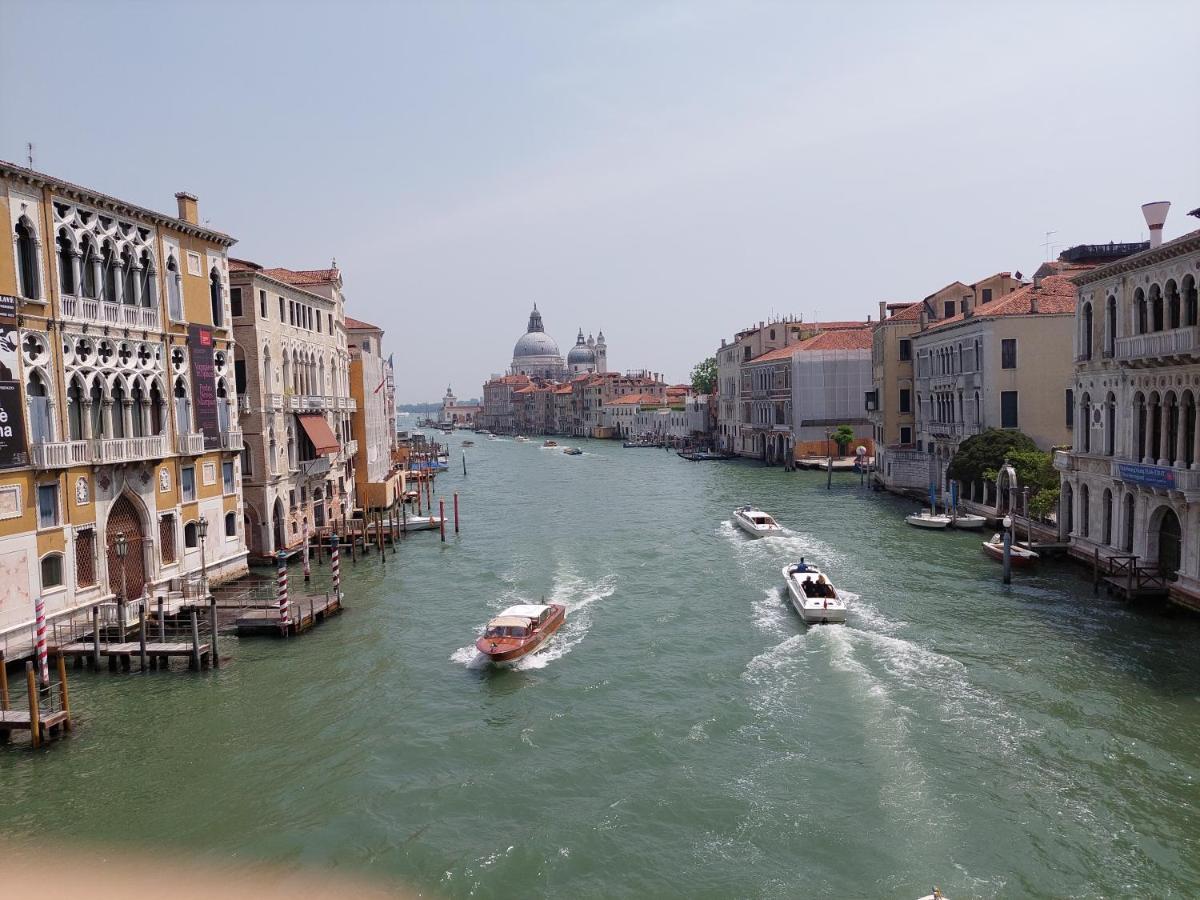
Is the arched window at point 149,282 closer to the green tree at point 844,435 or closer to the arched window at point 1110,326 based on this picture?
the arched window at point 1110,326

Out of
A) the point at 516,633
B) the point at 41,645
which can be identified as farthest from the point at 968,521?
the point at 41,645

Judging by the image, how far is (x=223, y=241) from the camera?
3059 cm

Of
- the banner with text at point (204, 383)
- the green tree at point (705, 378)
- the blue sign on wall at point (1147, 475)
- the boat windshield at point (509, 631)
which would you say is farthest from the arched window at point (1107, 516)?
the green tree at point (705, 378)

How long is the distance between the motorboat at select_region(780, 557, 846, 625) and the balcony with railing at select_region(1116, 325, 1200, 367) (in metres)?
11.1

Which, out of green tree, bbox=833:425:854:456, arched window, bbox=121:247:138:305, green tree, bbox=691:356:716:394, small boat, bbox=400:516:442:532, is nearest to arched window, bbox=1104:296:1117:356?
arched window, bbox=121:247:138:305

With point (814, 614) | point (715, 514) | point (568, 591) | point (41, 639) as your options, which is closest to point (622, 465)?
point (715, 514)

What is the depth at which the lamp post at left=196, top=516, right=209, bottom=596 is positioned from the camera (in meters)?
27.2

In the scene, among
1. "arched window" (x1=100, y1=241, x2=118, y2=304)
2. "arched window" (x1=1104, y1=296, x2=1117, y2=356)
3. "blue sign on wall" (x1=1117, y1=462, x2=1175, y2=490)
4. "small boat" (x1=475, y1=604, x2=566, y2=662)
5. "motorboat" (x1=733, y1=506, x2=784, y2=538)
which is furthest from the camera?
"motorboat" (x1=733, y1=506, x2=784, y2=538)

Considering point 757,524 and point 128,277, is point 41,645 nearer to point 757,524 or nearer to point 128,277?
point 128,277

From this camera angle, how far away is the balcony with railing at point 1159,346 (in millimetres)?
22984

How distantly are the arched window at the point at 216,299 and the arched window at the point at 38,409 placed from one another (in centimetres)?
862

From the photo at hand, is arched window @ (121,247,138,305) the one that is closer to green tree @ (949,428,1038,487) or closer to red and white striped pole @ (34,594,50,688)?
red and white striped pole @ (34,594,50,688)

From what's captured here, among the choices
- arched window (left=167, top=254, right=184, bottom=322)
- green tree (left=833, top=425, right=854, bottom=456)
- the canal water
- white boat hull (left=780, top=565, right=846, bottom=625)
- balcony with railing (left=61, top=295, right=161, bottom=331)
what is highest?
arched window (left=167, top=254, right=184, bottom=322)

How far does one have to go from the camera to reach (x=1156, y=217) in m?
27.8
